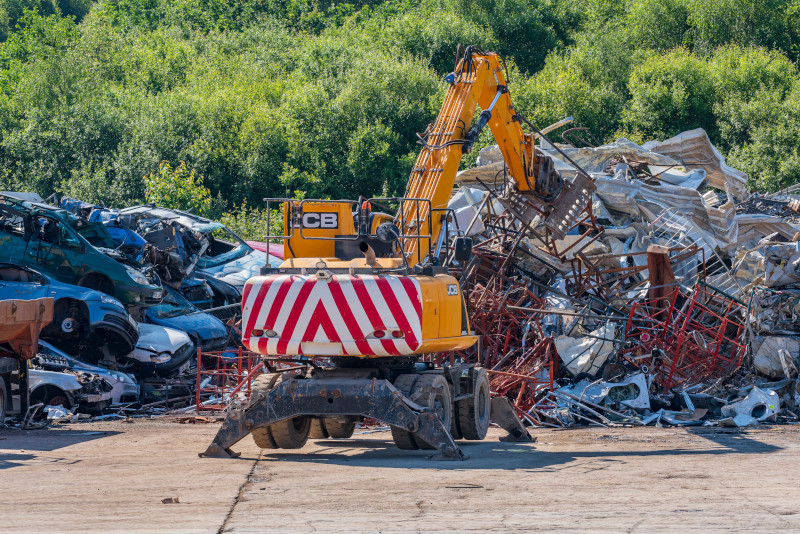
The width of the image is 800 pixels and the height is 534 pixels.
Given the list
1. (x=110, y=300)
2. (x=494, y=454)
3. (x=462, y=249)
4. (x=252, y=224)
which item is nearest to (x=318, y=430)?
(x=494, y=454)

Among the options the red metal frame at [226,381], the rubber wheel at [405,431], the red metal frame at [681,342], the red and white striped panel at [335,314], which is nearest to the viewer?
the red and white striped panel at [335,314]

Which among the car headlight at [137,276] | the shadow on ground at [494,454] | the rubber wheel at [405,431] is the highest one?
the car headlight at [137,276]

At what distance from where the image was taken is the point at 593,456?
35.6 feet

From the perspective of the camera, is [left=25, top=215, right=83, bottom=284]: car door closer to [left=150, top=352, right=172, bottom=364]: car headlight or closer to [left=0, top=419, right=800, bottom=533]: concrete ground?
[left=150, top=352, right=172, bottom=364]: car headlight

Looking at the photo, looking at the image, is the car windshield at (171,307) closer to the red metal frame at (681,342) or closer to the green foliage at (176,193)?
the red metal frame at (681,342)

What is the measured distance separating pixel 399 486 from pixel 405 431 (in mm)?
2199

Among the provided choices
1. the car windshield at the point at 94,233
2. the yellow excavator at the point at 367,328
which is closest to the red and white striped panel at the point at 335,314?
the yellow excavator at the point at 367,328

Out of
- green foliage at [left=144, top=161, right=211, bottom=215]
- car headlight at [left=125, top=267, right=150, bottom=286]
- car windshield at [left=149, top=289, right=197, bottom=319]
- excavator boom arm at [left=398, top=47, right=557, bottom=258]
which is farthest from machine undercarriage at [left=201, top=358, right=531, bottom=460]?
green foliage at [left=144, top=161, right=211, bottom=215]

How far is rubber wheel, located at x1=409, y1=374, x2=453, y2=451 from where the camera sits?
10.5 metres

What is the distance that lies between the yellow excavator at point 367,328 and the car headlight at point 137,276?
7.86 metres

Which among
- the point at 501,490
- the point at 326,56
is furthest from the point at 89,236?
the point at 326,56

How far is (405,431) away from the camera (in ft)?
35.1

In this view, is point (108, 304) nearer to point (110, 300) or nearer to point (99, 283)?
point (110, 300)

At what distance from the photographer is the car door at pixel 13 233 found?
720 inches
